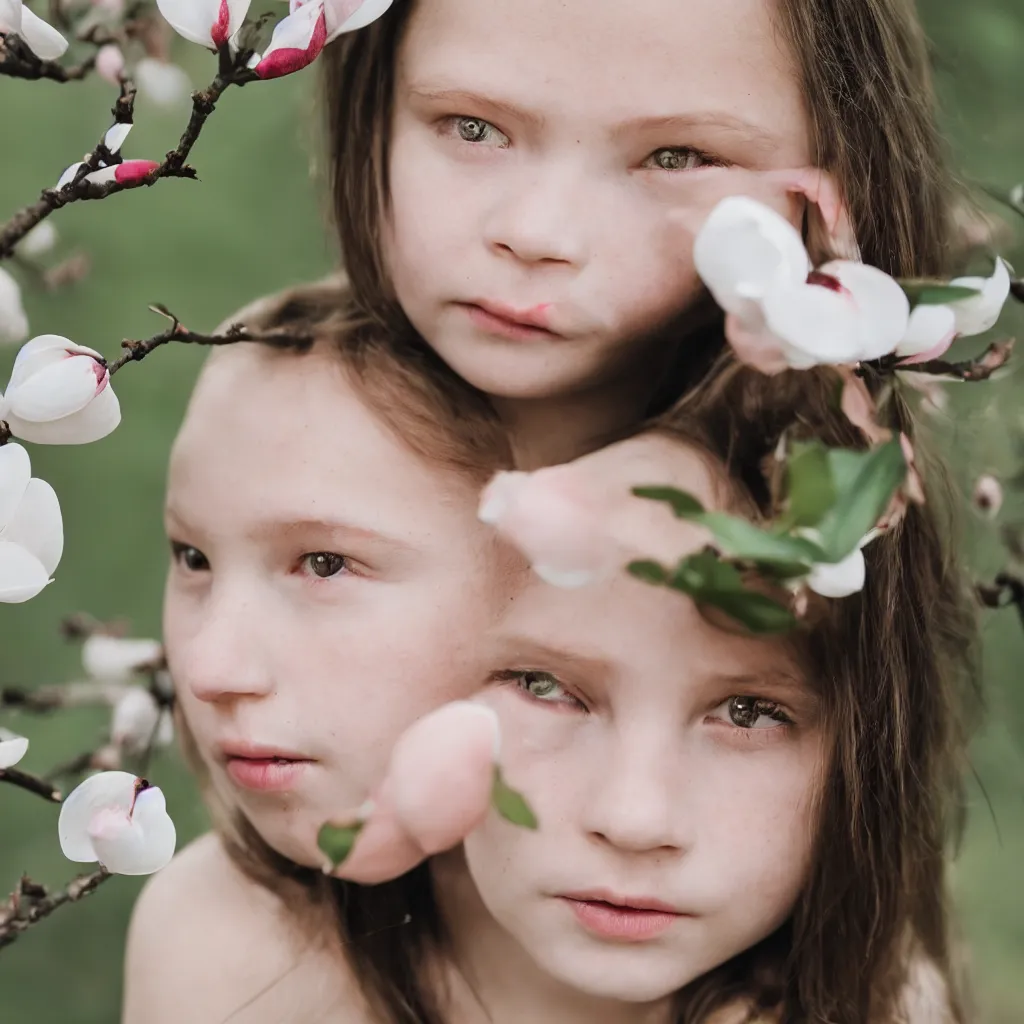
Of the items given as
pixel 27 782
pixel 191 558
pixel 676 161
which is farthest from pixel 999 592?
pixel 27 782

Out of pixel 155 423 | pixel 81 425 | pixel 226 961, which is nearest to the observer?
pixel 81 425

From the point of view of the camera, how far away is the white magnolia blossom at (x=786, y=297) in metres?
0.58

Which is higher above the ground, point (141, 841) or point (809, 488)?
point (809, 488)

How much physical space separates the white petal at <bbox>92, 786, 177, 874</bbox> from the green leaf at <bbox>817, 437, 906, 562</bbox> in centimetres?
30

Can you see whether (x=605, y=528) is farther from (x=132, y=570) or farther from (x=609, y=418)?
(x=132, y=570)

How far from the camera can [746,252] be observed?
581 mm

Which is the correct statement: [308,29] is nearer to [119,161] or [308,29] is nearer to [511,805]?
[119,161]

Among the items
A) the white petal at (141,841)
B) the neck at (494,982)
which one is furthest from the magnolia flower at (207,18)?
the neck at (494,982)

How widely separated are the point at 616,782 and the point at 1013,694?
0.79 meters

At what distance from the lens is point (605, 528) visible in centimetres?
64

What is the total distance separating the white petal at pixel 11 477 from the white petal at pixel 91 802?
0.12 meters

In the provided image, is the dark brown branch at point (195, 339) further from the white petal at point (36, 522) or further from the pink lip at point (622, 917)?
the pink lip at point (622, 917)

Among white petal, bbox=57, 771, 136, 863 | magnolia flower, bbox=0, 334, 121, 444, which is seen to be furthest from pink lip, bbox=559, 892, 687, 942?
magnolia flower, bbox=0, 334, 121, 444

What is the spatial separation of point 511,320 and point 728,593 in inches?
7.2
